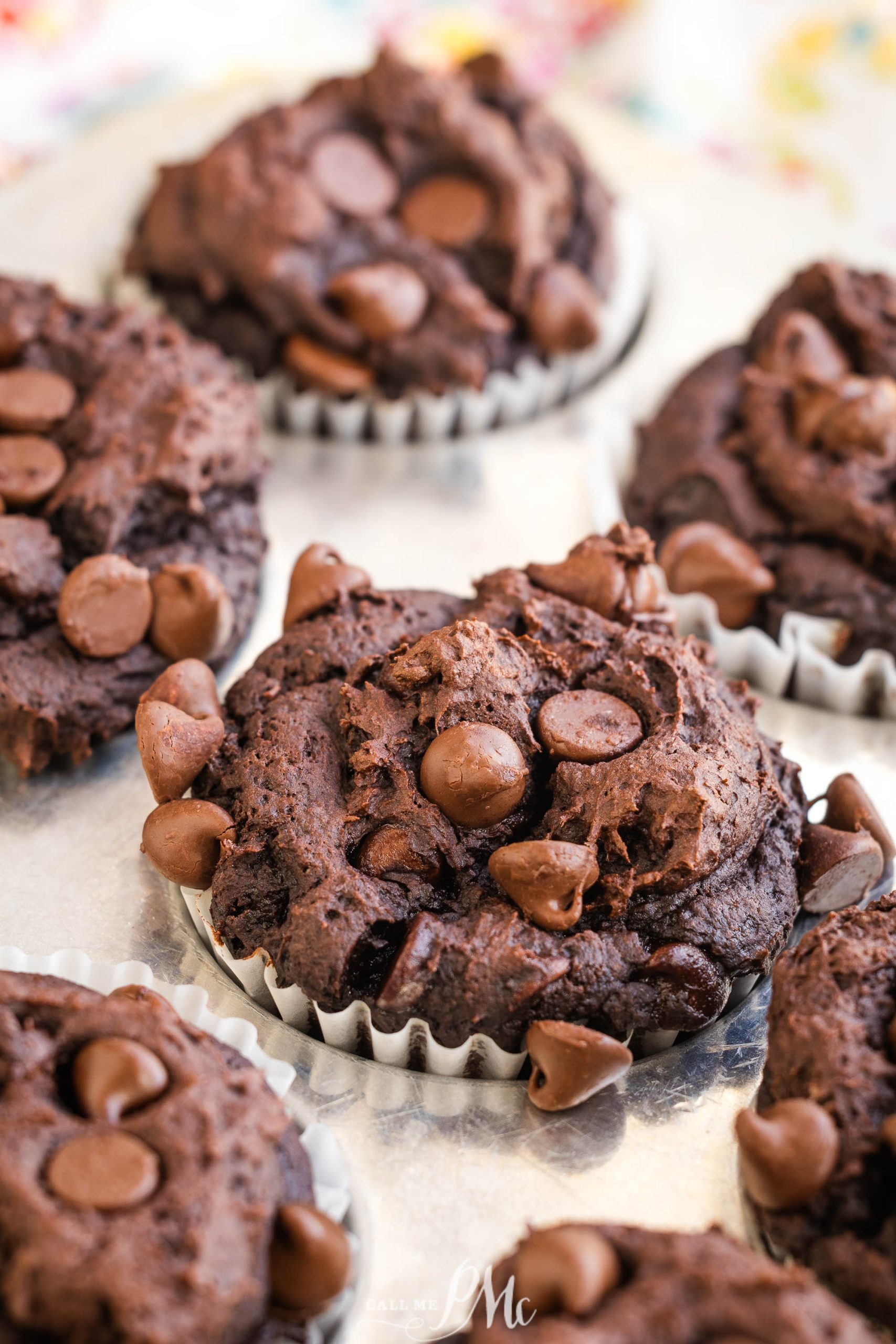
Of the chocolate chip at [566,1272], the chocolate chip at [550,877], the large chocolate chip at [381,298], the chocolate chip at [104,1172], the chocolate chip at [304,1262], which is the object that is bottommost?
the chocolate chip at [304,1262]

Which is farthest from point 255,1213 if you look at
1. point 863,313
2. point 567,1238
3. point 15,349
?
point 863,313

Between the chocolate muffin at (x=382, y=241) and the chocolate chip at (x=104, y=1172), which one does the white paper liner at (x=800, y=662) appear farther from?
the chocolate chip at (x=104, y=1172)

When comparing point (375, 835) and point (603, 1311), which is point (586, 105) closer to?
point (375, 835)

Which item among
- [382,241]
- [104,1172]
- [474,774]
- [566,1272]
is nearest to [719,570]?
[474,774]

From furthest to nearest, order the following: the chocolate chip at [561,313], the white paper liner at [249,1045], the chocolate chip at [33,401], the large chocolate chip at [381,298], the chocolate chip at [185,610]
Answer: the chocolate chip at [561,313] < the large chocolate chip at [381,298] < the chocolate chip at [33,401] < the chocolate chip at [185,610] < the white paper liner at [249,1045]

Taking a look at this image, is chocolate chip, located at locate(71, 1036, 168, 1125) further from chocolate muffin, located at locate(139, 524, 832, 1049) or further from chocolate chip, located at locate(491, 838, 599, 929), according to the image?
chocolate chip, located at locate(491, 838, 599, 929)

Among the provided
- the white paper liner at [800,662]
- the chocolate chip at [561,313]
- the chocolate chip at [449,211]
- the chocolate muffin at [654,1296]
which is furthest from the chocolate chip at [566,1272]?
the chocolate chip at [449,211]
